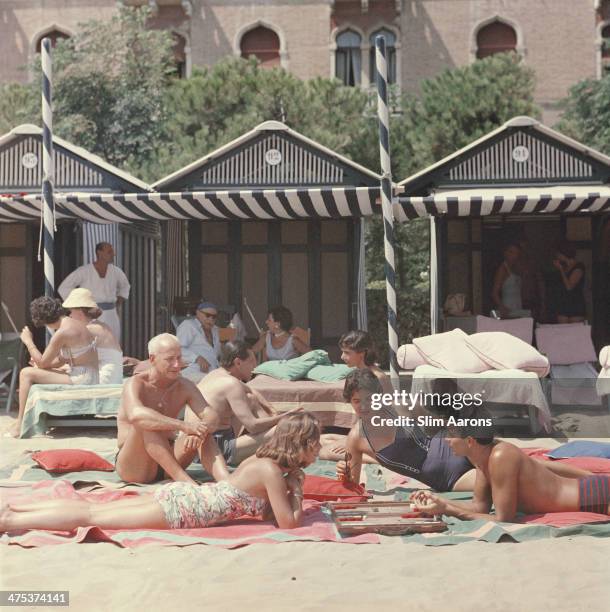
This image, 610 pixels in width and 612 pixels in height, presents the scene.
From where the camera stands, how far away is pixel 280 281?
37.9 feet

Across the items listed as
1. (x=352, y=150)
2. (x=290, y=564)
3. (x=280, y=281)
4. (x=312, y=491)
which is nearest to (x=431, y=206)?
(x=280, y=281)

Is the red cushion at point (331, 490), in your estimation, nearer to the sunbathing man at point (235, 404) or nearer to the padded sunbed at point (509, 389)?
the sunbathing man at point (235, 404)

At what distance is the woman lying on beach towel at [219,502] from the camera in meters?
4.80

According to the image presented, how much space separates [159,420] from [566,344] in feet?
16.8

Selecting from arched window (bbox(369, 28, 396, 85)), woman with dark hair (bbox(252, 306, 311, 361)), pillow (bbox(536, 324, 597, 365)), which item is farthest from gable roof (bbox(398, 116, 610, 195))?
arched window (bbox(369, 28, 396, 85))

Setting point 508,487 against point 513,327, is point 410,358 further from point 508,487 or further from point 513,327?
point 508,487

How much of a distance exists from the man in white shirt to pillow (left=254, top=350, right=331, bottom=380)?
2184 millimetres

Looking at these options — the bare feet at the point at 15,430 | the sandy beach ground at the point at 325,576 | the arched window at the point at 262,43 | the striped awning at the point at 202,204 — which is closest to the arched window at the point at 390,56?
the arched window at the point at 262,43

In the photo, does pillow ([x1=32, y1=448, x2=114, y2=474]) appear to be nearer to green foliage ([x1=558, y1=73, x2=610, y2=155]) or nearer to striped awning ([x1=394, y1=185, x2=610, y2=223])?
striped awning ([x1=394, y1=185, x2=610, y2=223])

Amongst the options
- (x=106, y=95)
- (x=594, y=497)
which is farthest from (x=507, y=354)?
(x=106, y=95)

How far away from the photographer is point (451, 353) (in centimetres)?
795

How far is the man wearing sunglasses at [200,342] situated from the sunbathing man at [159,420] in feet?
8.70

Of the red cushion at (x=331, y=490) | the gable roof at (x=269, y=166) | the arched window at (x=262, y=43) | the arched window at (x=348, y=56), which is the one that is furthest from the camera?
the arched window at (x=348, y=56)

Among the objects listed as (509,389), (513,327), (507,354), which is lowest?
(509,389)
